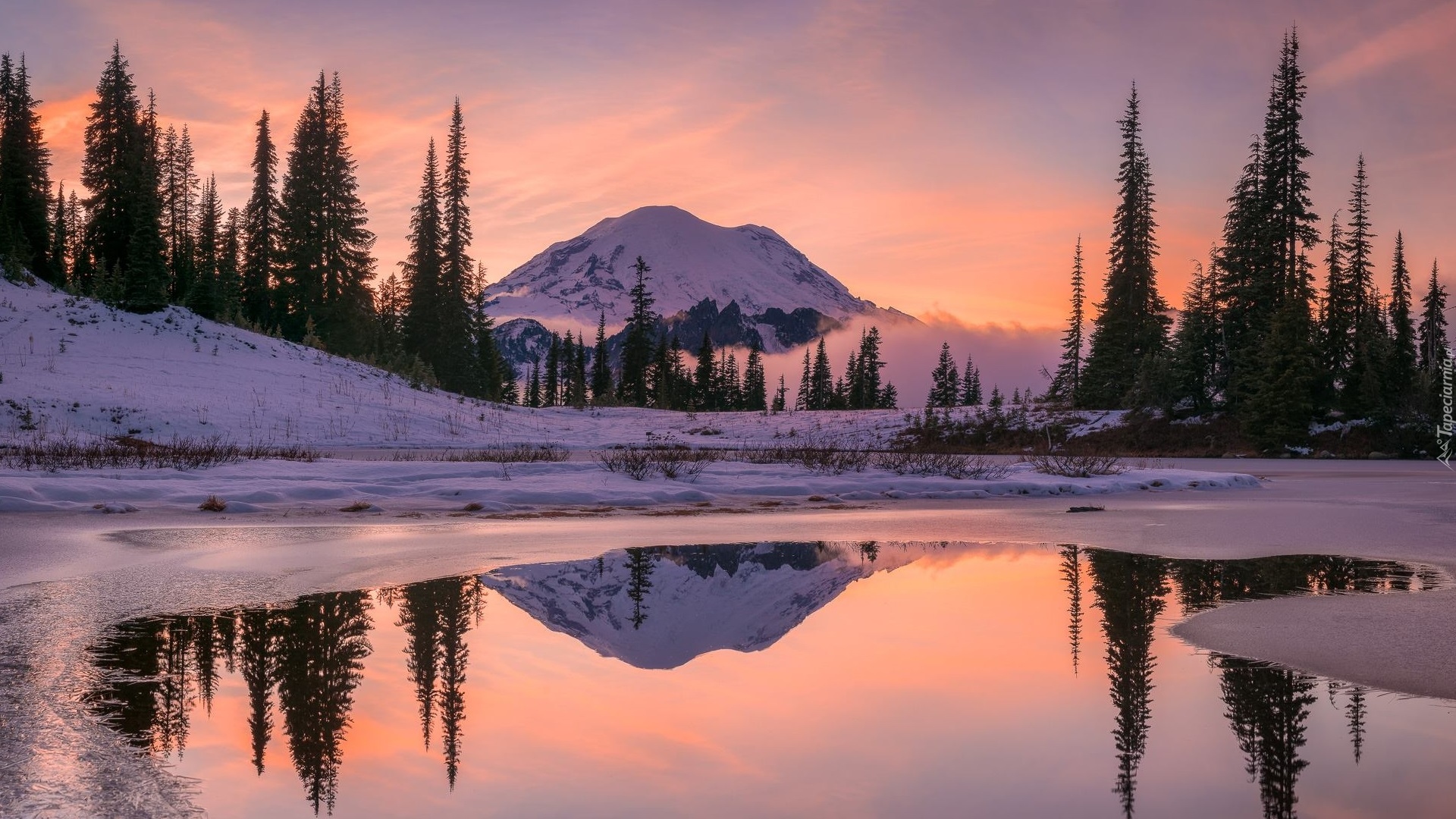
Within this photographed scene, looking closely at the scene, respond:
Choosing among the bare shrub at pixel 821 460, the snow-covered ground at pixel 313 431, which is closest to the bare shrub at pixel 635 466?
the snow-covered ground at pixel 313 431

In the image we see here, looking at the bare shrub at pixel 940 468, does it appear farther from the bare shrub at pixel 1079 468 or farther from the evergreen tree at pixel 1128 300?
the evergreen tree at pixel 1128 300

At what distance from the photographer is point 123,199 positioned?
48.0 meters

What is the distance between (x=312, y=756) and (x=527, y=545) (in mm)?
6681

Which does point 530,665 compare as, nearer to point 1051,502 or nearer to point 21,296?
point 1051,502

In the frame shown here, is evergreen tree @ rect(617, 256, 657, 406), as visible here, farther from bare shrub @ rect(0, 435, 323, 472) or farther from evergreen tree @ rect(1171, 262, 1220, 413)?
bare shrub @ rect(0, 435, 323, 472)

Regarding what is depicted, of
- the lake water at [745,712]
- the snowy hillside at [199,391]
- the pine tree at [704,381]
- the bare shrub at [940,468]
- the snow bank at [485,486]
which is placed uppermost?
the pine tree at [704,381]

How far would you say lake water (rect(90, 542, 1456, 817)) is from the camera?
3.74 metres

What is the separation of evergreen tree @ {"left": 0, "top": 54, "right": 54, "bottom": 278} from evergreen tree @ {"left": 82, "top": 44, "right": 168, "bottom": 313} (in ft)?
6.92

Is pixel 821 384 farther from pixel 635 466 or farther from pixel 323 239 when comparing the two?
pixel 635 466

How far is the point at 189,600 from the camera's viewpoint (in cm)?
713

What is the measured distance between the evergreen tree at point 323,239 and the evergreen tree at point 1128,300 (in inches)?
1638

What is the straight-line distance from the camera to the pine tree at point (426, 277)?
6062cm

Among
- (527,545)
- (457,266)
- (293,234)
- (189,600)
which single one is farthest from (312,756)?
(457,266)

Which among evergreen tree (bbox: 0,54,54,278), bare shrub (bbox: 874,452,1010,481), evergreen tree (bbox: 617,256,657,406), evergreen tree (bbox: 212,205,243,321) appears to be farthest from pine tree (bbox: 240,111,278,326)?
bare shrub (bbox: 874,452,1010,481)
